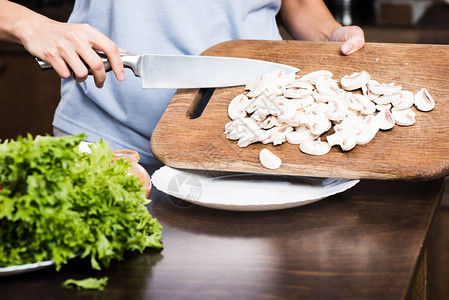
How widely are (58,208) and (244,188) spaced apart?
0.40 metres

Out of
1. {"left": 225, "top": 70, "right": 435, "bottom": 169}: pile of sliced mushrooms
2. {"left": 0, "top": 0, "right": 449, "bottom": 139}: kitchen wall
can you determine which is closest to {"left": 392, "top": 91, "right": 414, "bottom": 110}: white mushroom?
{"left": 225, "top": 70, "right": 435, "bottom": 169}: pile of sliced mushrooms

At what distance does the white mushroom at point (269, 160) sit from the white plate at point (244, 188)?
0.14 feet

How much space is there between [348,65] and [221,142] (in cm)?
37

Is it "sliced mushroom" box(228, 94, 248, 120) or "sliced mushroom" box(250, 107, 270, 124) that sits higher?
"sliced mushroom" box(250, 107, 270, 124)

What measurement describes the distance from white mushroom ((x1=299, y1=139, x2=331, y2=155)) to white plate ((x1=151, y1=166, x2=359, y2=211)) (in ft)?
0.20

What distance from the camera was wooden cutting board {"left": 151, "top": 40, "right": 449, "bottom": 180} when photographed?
102 cm

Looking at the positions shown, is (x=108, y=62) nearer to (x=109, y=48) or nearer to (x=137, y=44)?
(x=109, y=48)

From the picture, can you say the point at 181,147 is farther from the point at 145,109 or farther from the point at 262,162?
the point at 145,109

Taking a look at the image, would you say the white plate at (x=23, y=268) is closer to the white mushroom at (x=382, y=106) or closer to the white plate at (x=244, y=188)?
the white plate at (x=244, y=188)

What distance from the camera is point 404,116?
1.10 meters

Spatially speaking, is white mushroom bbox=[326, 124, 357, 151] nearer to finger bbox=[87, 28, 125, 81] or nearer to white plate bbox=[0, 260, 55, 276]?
finger bbox=[87, 28, 125, 81]

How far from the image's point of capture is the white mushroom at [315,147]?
3.41 ft

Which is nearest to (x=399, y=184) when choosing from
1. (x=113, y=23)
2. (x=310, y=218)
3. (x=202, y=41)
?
(x=310, y=218)

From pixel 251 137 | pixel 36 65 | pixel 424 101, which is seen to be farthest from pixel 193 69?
pixel 36 65
